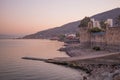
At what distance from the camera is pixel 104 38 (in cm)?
5316

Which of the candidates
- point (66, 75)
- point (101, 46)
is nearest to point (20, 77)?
point (66, 75)

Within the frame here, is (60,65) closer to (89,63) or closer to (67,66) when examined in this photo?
(67,66)

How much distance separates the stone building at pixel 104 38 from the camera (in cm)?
4523

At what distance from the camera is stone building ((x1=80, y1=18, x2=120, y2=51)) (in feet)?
148

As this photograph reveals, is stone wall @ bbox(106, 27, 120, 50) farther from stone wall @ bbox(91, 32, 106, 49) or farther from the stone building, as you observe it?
stone wall @ bbox(91, 32, 106, 49)

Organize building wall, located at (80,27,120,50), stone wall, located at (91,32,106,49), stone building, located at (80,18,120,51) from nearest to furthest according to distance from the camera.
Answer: building wall, located at (80,27,120,50)
stone building, located at (80,18,120,51)
stone wall, located at (91,32,106,49)

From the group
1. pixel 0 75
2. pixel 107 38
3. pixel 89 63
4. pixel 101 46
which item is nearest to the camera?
pixel 0 75

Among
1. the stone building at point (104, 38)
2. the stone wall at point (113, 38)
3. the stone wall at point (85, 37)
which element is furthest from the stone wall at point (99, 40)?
the stone wall at point (113, 38)

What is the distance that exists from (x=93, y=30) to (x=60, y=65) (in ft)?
113

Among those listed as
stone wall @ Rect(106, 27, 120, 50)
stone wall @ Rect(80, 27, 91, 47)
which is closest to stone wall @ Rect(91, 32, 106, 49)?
stone wall @ Rect(80, 27, 91, 47)

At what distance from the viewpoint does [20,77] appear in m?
28.6

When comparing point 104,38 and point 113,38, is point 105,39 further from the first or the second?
point 113,38

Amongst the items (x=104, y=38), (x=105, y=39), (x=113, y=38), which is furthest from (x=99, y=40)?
(x=113, y=38)

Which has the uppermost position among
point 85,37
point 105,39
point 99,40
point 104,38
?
point 85,37
